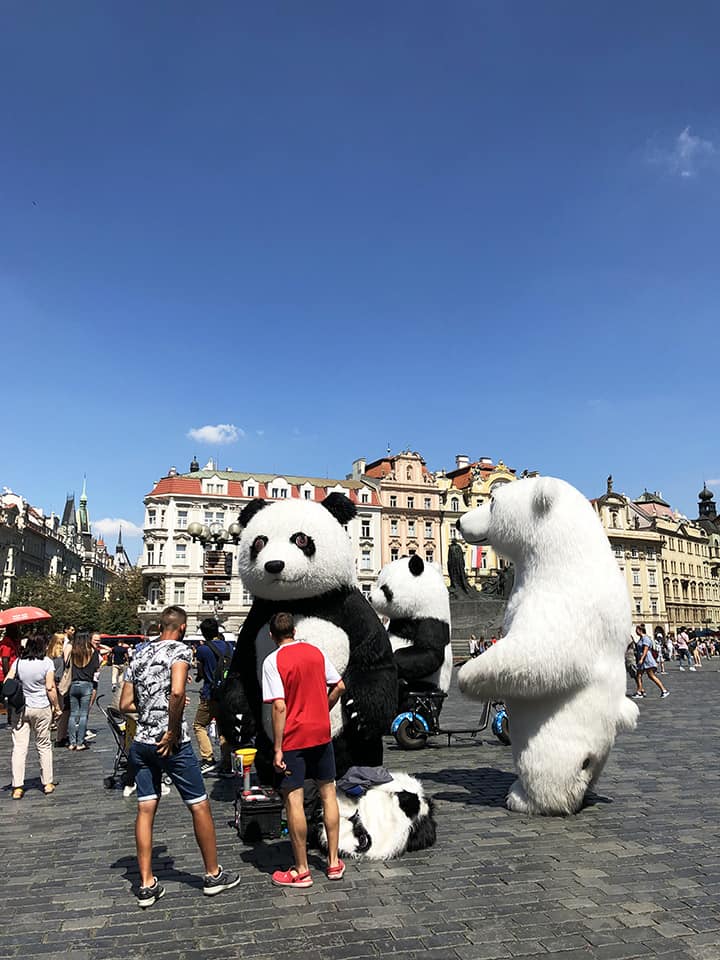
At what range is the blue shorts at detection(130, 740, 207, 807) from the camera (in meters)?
3.94

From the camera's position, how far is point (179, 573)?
49.5 metres

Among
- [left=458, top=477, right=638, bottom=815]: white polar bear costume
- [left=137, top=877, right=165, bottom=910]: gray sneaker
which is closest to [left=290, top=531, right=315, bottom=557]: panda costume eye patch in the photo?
[left=458, top=477, right=638, bottom=815]: white polar bear costume

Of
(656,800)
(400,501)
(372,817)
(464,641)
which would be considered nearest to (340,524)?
(372,817)

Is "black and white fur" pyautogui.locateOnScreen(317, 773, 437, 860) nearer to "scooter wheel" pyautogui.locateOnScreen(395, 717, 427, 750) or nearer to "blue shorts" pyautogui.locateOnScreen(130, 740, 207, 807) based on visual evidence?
"blue shorts" pyautogui.locateOnScreen(130, 740, 207, 807)

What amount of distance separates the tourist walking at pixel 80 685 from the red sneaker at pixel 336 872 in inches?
239

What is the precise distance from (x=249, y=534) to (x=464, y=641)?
23.5 metres

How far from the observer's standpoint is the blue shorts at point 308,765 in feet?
13.4

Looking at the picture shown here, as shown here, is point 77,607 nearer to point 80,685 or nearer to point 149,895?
point 80,685

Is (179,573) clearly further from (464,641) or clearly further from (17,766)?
(17,766)

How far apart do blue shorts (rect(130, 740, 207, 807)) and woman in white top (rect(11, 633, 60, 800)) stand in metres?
3.66

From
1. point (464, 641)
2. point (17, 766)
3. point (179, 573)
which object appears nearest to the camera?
point (17, 766)

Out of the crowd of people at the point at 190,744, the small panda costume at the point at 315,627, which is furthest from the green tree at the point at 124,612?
the crowd of people at the point at 190,744

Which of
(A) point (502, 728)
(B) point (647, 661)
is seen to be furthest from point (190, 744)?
(B) point (647, 661)

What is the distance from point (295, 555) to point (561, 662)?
2.09 metres
